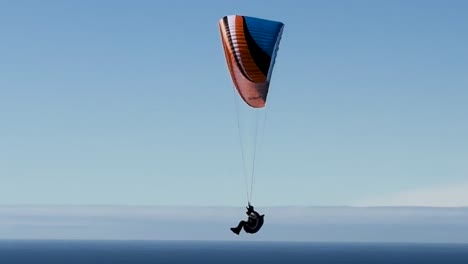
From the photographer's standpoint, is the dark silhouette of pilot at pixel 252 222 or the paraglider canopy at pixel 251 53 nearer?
the dark silhouette of pilot at pixel 252 222

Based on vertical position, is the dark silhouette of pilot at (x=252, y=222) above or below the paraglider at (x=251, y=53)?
below

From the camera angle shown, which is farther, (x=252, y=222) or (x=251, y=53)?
(x=251, y=53)

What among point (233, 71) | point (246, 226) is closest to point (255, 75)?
point (233, 71)

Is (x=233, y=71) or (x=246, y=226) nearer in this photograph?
(x=246, y=226)

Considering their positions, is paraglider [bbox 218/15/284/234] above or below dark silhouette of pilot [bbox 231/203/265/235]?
above

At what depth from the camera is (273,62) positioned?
42969 millimetres

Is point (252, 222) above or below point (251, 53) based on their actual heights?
below

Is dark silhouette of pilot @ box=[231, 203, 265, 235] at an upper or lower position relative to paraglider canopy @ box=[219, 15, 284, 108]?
lower

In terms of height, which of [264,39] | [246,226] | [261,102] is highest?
[264,39]

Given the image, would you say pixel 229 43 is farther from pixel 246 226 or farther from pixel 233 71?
pixel 246 226

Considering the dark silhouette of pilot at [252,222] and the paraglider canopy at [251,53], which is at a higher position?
the paraglider canopy at [251,53]

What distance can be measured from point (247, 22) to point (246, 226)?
34.2 feet

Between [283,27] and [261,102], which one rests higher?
[283,27]

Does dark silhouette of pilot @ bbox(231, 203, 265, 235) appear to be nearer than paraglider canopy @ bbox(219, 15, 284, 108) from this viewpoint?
Yes
